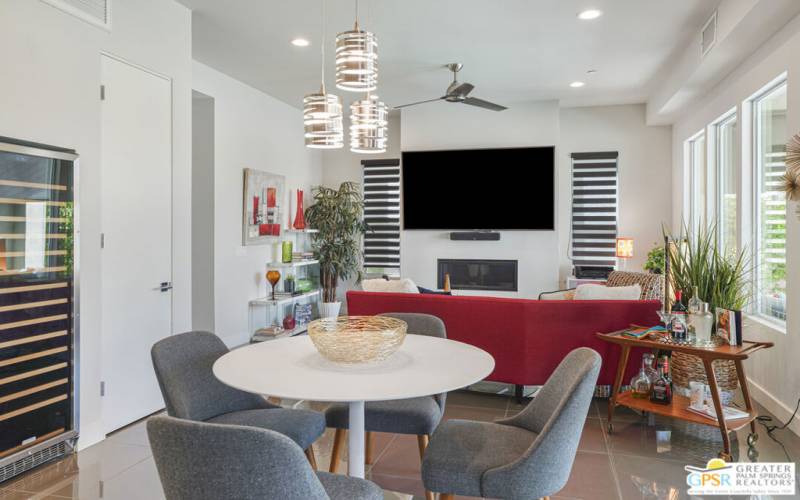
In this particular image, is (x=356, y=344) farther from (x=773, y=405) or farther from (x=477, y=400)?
(x=773, y=405)

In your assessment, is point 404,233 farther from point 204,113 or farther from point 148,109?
point 148,109

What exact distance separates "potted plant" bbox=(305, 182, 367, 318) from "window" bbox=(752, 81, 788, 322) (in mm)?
4663

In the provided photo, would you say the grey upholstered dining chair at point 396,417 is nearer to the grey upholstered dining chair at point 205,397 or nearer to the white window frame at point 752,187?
the grey upholstered dining chair at point 205,397

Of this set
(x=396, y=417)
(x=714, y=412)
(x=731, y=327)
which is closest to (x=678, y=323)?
(x=731, y=327)

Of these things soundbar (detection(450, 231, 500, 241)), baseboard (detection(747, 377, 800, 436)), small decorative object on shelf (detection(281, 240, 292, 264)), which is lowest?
baseboard (detection(747, 377, 800, 436))

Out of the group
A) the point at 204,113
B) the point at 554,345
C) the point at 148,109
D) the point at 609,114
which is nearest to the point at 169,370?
the point at 148,109

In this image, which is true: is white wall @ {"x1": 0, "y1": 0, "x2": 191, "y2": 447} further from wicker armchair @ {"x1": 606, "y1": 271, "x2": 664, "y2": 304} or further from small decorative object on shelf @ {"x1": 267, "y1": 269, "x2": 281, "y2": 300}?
wicker armchair @ {"x1": 606, "y1": 271, "x2": 664, "y2": 304}

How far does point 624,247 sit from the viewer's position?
22.3 feet

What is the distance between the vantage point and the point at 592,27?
176 inches

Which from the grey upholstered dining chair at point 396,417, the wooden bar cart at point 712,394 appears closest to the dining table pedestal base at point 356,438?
the grey upholstered dining chair at point 396,417

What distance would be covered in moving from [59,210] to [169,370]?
1460 mm

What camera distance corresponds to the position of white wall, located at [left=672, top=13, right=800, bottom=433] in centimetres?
355

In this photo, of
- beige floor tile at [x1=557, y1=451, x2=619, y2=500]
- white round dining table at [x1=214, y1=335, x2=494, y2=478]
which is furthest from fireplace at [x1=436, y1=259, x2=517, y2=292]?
white round dining table at [x1=214, y1=335, x2=494, y2=478]

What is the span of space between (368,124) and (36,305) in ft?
6.54
